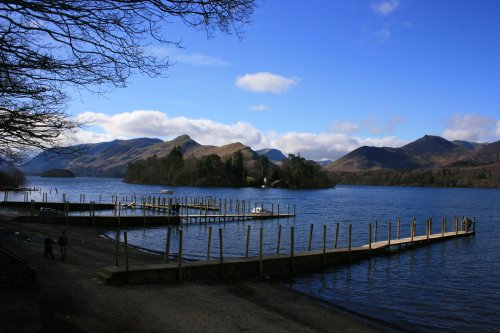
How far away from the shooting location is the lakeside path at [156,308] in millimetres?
12633

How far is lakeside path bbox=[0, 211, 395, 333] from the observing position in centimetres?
1263

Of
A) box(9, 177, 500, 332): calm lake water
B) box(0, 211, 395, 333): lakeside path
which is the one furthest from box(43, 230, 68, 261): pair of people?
box(9, 177, 500, 332): calm lake water

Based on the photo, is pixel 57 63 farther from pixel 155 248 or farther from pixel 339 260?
pixel 155 248

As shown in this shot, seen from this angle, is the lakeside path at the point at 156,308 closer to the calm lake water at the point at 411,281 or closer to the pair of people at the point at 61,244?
the pair of people at the point at 61,244

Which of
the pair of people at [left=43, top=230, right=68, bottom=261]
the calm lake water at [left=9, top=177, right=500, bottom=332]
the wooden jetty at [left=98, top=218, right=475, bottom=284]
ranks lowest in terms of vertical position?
the calm lake water at [left=9, top=177, right=500, bottom=332]

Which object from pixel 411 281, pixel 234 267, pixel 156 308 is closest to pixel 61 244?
pixel 234 267

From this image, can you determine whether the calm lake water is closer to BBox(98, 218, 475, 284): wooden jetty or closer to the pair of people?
BBox(98, 218, 475, 284): wooden jetty

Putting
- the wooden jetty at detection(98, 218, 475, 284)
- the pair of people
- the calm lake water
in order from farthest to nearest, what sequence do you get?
1. the pair of people
2. the calm lake water
3. the wooden jetty at detection(98, 218, 475, 284)

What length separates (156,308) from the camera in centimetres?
1477

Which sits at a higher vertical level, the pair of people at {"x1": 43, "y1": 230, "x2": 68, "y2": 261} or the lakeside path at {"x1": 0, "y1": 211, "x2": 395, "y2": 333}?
the pair of people at {"x1": 43, "y1": 230, "x2": 68, "y2": 261}

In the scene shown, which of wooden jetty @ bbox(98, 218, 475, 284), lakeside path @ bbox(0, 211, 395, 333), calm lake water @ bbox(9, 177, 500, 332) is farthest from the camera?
calm lake water @ bbox(9, 177, 500, 332)

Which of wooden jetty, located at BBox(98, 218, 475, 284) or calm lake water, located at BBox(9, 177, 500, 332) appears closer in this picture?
wooden jetty, located at BBox(98, 218, 475, 284)

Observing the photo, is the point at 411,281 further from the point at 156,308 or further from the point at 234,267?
the point at 156,308

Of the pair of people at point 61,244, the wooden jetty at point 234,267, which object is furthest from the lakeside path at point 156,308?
the wooden jetty at point 234,267
